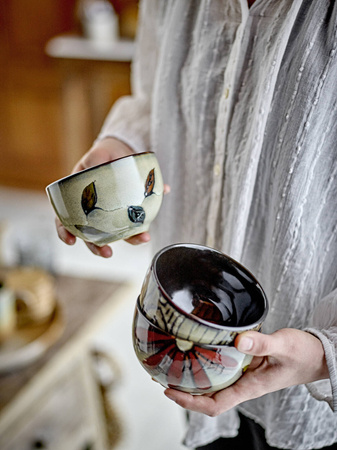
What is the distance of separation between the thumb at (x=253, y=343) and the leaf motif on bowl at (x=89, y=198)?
22 centimetres

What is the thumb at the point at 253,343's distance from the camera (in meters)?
0.44

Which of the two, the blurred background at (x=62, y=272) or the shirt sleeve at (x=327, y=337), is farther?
the blurred background at (x=62, y=272)

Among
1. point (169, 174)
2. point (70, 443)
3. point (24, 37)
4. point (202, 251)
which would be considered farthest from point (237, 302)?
point (24, 37)

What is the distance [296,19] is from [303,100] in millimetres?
92

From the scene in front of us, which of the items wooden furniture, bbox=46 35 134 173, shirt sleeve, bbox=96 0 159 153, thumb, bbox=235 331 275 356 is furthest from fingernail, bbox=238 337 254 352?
wooden furniture, bbox=46 35 134 173

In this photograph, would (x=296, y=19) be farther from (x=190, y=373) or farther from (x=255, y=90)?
(x=190, y=373)

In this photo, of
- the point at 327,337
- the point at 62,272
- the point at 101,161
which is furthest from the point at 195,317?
the point at 62,272

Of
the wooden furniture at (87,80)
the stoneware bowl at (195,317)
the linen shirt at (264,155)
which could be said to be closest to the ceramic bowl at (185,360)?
the stoneware bowl at (195,317)

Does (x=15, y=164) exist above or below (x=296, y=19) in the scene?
below

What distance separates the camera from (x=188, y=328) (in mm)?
448

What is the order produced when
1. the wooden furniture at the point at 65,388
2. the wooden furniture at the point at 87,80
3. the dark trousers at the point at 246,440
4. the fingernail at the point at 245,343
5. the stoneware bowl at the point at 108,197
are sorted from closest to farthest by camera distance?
the fingernail at the point at 245,343 → the stoneware bowl at the point at 108,197 → the dark trousers at the point at 246,440 → the wooden furniture at the point at 65,388 → the wooden furniture at the point at 87,80

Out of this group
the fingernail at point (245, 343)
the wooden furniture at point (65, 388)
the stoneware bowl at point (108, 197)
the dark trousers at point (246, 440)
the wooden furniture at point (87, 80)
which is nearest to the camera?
the fingernail at point (245, 343)

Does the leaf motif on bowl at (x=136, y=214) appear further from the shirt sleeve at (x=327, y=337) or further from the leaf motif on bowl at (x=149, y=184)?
the shirt sleeve at (x=327, y=337)

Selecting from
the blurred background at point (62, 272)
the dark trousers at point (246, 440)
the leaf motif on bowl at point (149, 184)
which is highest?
the leaf motif on bowl at point (149, 184)
